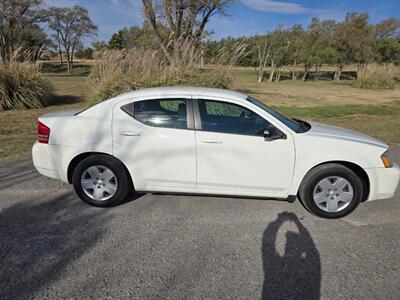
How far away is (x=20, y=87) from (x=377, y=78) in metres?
28.0

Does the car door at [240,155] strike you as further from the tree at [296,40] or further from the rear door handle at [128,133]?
the tree at [296,40]

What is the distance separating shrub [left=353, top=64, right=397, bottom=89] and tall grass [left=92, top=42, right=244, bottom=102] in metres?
21.1

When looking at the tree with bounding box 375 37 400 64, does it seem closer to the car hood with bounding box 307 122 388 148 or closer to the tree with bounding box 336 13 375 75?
the tree with bounding box 336 13 375 75

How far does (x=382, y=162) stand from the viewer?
3.33m

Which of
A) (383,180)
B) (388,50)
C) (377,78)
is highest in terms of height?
(388,50)

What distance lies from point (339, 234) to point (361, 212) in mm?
750

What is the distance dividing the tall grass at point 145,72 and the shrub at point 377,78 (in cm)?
2113

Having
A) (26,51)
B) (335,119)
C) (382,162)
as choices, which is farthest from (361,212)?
(26,51)

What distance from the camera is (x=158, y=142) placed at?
3.39 m

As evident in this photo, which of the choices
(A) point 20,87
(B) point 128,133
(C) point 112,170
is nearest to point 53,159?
(C) point 112,170

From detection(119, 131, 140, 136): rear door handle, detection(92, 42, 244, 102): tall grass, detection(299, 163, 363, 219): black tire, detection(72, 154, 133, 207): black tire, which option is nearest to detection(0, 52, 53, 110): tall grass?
detection(92, 42, 244, 102): tall grass

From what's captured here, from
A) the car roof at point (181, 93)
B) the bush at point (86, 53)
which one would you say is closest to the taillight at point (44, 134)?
the car roof at point (181, 93)

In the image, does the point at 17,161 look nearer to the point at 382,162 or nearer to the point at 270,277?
the point at 270,277

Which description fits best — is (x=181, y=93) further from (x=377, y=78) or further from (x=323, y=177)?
(x=377, y=78)
